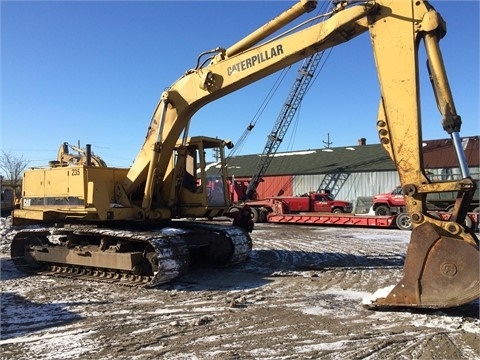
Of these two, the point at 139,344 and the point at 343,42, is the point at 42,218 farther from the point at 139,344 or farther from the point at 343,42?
the point at 343,42

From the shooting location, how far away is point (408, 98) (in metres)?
6.45

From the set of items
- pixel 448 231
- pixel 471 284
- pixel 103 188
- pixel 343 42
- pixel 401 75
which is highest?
pixel 343 42

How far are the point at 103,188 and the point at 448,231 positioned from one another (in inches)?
247

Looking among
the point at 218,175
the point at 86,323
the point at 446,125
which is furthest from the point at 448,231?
the point at 218,175

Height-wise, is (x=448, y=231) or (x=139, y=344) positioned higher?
(x=448, y=231)

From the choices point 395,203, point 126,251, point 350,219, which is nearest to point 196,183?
point 126,251

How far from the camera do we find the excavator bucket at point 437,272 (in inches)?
218

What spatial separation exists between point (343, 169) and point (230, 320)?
3198 centimetres

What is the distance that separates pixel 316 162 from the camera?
40.5 m

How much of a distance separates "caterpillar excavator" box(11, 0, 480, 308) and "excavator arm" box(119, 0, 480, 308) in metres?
0.01

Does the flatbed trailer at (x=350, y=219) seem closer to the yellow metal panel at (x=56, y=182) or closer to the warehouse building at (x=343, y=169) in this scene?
the warehouse building at (x=343, y=169)

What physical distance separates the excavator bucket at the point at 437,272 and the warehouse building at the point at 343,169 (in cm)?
2592

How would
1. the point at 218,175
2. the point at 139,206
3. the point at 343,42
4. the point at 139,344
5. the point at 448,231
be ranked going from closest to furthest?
1. the point at 139,344
2. the point at 448,231
3. the point at 343,42
4. the point at 139,206
5. the point at 218,175

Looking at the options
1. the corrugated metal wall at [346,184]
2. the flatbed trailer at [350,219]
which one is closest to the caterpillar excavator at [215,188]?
the flatbed trailer at [350,219]
